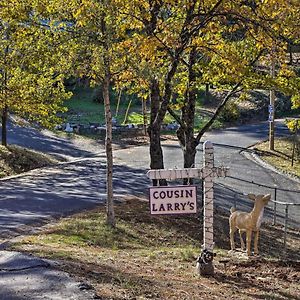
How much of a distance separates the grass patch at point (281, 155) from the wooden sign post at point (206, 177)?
14.7 meters

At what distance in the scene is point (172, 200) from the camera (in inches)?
273

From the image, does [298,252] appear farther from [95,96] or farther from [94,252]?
[95,96]

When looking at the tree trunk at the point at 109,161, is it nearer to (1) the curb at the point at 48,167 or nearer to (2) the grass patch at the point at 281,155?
(1) the curb at the point at 48,167

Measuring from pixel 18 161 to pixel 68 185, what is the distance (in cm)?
584

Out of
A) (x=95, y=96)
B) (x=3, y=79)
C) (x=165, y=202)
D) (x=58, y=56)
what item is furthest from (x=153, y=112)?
(x=95, y=96)

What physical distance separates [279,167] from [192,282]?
1680 centimetres

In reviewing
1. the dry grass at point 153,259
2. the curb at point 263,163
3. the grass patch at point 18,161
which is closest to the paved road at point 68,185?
the curb at point 263,163

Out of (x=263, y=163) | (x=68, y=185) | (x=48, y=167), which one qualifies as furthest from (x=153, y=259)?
(x=263, y=163)

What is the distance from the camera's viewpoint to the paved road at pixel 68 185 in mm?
5684

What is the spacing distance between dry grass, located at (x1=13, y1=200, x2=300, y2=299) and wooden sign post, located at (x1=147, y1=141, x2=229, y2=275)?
21cm

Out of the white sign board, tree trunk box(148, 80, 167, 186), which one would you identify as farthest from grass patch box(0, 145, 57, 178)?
the white sign board

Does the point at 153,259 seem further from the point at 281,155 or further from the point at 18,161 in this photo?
the point at 281,155

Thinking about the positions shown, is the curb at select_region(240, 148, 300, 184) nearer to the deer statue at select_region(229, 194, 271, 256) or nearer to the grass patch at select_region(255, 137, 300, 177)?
the grass patch at select_region(255, 137, 300, 177)

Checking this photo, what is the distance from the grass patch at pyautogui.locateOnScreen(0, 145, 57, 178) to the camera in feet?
70.3
